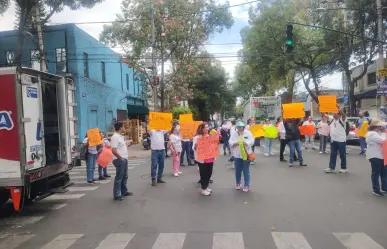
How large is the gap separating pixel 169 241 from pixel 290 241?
5.63 feet

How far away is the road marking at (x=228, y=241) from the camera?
475cm

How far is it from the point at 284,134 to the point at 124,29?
47.1ft

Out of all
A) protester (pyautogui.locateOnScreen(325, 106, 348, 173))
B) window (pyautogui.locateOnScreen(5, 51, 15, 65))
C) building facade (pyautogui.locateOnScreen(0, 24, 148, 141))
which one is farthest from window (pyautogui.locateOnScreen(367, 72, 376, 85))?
window (pyautogui.locateOnScreen(5, 51, 15, 65))

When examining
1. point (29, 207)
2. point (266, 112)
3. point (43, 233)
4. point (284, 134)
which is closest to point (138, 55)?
point (266, 112)

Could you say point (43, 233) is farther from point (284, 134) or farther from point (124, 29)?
A: point (124, 29)

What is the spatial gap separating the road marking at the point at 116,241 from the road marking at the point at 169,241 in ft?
1.48

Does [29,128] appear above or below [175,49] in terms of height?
below

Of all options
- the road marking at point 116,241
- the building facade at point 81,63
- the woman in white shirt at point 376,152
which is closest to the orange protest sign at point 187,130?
the woman in white shirt at point 376,152

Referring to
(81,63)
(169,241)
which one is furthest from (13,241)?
(81,63)

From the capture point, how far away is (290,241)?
16.1 feet

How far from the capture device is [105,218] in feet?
20.9

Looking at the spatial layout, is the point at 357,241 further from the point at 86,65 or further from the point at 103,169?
the point at 86,65

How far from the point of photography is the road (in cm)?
501

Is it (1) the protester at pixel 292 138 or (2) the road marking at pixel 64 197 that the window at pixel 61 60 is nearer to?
(2) the road marking at pixel 64 197
